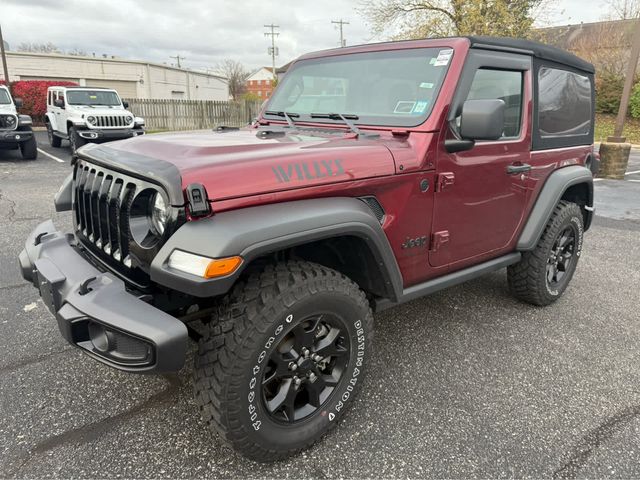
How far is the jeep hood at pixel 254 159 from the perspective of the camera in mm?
1837

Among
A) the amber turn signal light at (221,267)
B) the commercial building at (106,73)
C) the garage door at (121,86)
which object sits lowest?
the amber turn signal light at (221,267)

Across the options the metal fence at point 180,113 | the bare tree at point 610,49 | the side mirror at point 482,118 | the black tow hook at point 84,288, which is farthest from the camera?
the bare tree at point 610,49

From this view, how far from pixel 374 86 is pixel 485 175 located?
87 cm

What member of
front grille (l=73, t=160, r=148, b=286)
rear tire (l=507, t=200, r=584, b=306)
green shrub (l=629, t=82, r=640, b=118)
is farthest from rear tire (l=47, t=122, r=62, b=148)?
green shrub (l=629, t=82, r=640, b=118)

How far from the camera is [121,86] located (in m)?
34.1

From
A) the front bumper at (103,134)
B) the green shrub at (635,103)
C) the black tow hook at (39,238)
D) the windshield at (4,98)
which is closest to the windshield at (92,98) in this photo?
the front bumper at (103,134)

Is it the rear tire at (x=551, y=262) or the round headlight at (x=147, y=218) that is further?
the rear tire at (x=551, y=262)

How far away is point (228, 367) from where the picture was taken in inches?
71.6

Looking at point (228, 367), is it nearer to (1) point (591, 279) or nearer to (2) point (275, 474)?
(2) point (275, 474)

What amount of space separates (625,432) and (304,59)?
3.11m

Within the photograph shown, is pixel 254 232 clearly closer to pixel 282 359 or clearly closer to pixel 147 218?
pixel 147 218

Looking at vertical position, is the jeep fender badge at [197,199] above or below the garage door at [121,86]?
below

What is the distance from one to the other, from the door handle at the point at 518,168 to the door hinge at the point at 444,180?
59 centimetres

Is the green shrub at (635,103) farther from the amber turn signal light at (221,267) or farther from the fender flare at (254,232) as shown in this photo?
the amber turn signal light at (221,267)
